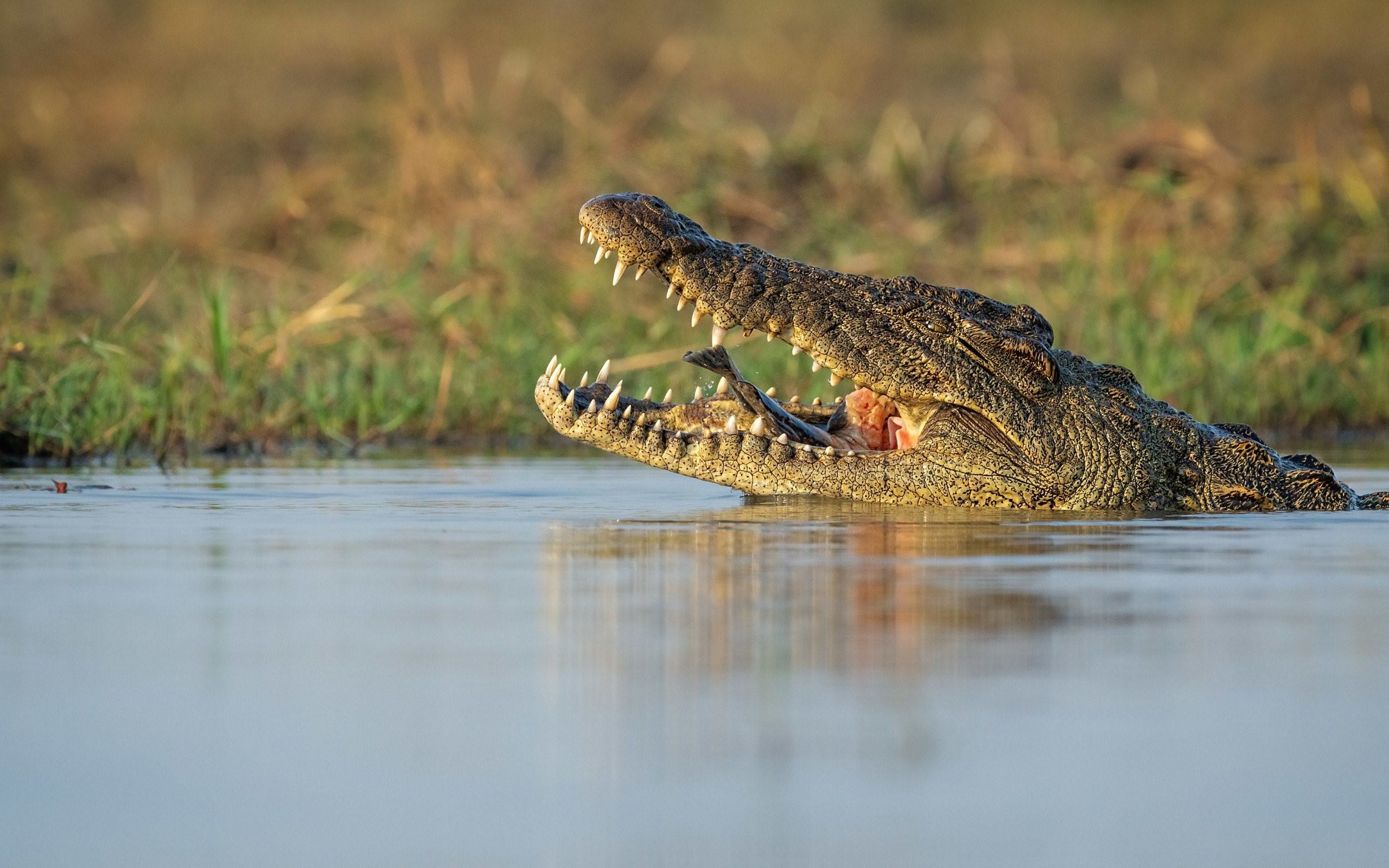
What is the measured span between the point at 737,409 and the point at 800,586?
7.36 feet

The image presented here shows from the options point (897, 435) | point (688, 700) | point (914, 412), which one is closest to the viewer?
point (688, 700)

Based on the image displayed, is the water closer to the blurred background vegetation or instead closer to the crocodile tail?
the crocodile tail

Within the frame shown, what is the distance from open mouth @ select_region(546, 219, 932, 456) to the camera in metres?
6.26

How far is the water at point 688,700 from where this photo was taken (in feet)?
8.25

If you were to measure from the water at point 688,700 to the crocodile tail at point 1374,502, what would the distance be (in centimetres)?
112

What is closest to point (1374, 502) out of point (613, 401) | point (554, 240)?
point (613, 401)

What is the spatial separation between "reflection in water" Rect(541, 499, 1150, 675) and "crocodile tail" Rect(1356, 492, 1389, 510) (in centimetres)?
99

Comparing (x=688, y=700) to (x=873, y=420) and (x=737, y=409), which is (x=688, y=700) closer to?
(x=737, y=409)

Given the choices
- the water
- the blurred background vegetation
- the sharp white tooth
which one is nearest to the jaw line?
the sharp white tooth

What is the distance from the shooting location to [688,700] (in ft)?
10.4

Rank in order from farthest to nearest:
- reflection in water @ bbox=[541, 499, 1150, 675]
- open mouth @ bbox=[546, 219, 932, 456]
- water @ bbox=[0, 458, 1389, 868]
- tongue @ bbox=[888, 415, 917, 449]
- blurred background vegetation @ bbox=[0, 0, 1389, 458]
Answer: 1. blurred background vegetation @ bbox=[0, 0, 1389, 458]
2. tongue @ bbox=[888, 415, 917, 449]
3. open mouth @ bbox=[546, 219, 932, 456]
4. reflection in water @ bbox=[541, 499, 1150, 675]
5. water @ bbox=[0, 458, 1389, 868]

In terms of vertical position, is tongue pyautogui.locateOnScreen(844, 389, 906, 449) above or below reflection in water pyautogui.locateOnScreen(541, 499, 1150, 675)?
above

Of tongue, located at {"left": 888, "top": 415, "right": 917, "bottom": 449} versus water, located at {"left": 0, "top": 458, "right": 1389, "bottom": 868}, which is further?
tongue, located at {"left": 888, "top": 415, "right": 917, "bottom": 449}

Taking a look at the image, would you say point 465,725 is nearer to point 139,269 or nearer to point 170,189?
point 139,269
